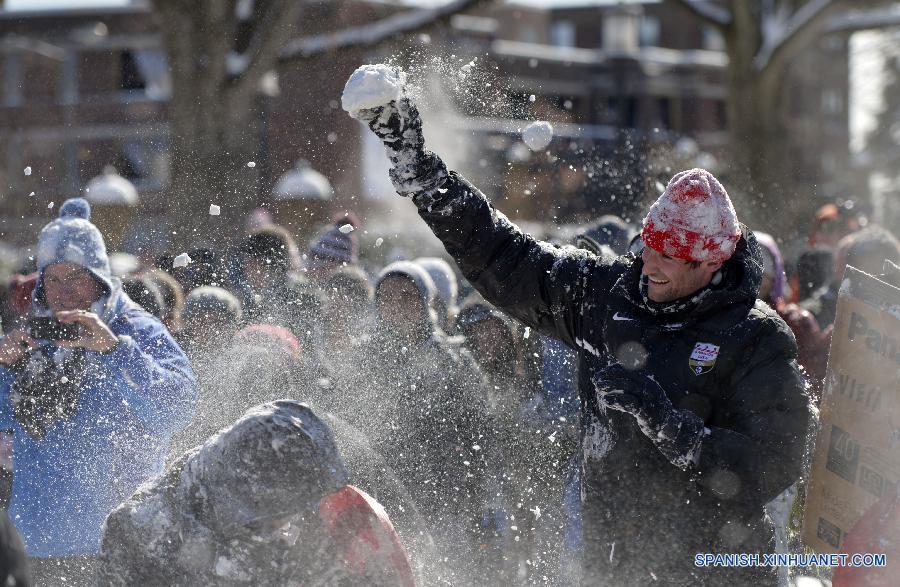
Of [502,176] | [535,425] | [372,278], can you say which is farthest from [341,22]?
[535,425]

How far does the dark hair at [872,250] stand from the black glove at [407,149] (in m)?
2.95

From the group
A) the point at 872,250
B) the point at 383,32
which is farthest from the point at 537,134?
the point at 383,32

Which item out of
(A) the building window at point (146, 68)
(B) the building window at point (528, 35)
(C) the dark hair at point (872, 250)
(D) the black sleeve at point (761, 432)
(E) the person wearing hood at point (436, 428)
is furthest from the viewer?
(B) the building window at point (528, 35)

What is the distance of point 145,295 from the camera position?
5027 mm

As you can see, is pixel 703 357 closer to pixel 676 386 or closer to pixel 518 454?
pixel 676 386

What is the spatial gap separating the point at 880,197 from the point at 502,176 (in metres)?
24.7

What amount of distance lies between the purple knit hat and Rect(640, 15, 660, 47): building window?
51828 mm

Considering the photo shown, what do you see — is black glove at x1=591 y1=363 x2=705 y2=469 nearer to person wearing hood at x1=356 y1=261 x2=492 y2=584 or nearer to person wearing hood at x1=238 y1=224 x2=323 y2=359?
person wearing hood at x1=356 y1=261 x2=492 y2=584

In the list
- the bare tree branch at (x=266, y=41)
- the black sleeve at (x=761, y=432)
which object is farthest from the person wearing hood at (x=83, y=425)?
the bare tree branch at (x=266, y=41)

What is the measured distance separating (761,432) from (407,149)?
4.04 ft

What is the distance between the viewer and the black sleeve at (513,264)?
309cm

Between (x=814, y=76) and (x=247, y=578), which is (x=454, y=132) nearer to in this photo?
(x=247, y=578)

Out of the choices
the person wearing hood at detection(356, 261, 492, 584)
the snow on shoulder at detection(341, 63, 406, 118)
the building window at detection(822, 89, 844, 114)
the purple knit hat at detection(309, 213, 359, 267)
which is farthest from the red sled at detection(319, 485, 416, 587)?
the building window at detection(822, 89, 844, 114)

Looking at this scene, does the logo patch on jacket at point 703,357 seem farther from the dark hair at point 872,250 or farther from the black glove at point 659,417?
the dark hair at point 872,250
